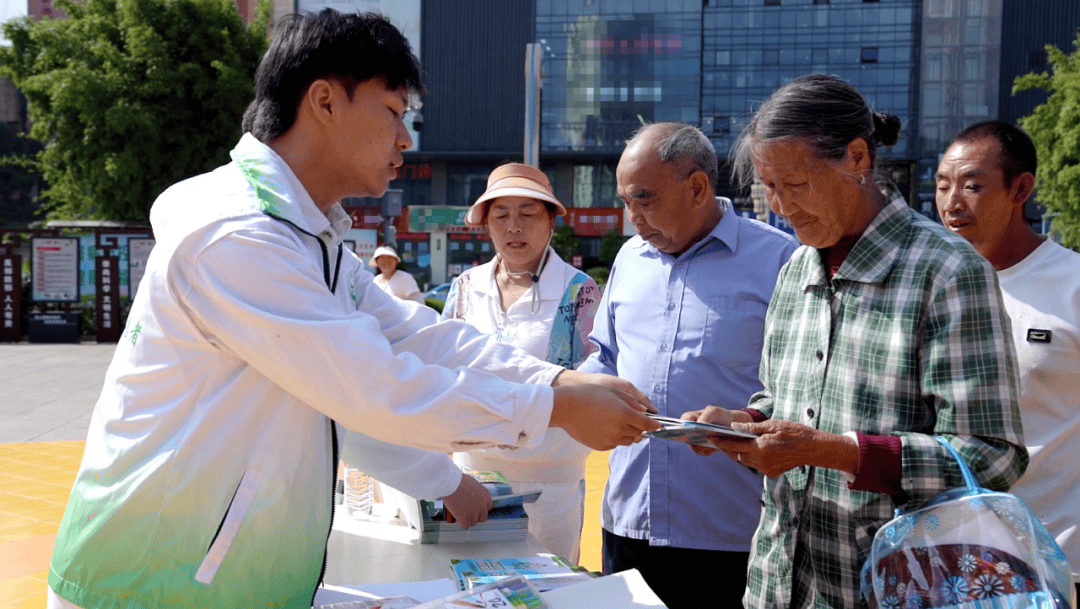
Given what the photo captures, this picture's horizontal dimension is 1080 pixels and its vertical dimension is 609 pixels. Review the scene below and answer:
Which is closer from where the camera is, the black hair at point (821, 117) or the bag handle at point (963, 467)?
the bag handle at point (963, 467)

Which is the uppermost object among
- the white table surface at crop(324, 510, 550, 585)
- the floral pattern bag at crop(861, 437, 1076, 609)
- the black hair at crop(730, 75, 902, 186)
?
the black hair at crop(730, 75, 902, 186)

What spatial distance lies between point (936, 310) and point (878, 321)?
5.0 inches

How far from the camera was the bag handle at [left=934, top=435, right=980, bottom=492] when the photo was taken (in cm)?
154

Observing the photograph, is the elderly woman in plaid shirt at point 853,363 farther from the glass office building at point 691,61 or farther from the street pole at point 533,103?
the glass office building at point 691,61

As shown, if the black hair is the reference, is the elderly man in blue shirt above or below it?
below

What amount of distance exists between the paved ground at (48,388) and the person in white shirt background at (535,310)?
5.57 meters

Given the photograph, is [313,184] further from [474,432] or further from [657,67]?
[657,67]

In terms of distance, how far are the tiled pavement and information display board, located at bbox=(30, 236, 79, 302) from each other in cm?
339

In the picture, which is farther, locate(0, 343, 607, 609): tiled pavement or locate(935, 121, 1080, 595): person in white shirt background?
locate(0, 343, 607, 609): tiled pavement

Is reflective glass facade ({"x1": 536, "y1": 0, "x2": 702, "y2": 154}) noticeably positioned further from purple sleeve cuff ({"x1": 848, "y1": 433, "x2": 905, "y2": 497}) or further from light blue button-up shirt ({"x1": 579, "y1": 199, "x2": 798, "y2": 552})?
purple sleeve cuff ({"x1": 848, "y1": 433, "x2": 905, "y2": 497})

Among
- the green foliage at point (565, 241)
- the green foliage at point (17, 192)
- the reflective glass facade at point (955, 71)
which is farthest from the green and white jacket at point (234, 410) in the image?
the green foliage at point (17, 192)

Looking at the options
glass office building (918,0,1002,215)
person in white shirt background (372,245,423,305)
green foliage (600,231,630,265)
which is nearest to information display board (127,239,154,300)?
person in white shirt background (372,245,423,305)

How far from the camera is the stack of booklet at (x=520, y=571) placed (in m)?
2.01

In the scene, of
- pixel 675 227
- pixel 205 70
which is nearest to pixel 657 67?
pixel 205 70
